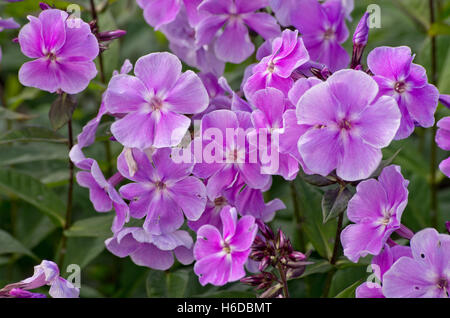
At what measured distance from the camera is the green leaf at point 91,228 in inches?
53.9

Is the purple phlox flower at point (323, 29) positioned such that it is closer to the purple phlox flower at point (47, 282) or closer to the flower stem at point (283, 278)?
the flower stem at point (283, 278)

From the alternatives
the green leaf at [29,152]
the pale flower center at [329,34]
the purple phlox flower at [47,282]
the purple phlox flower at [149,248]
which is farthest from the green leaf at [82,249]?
the pale flower center at [329,34]

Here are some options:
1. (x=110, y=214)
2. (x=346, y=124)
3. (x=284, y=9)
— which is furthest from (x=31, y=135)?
(x=346, y=124)

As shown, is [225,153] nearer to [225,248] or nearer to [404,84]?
[225,248]

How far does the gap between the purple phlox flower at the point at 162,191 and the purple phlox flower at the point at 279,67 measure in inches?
6.8

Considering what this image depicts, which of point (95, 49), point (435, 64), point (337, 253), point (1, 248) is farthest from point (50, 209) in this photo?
point (435, 64)

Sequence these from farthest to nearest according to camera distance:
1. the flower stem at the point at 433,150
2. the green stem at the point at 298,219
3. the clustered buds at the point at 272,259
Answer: the flower stem at the point at 433,150 < the green stem at the point at 298,219 < the clustered buds at the point at 272,259

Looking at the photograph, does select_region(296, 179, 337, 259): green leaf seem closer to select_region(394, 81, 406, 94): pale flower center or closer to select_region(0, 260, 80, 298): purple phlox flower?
select_region(394, 81, 406, 94): pale flower center

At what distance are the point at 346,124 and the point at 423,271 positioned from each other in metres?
0.24

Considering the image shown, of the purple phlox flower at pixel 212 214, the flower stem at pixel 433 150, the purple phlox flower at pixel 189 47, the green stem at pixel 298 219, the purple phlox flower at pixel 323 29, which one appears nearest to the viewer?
the purple phlox flower at pixel 212 214

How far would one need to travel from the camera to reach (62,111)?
1.24 m

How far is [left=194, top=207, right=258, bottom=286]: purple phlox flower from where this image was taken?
100cm

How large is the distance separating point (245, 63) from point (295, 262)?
86 cm
